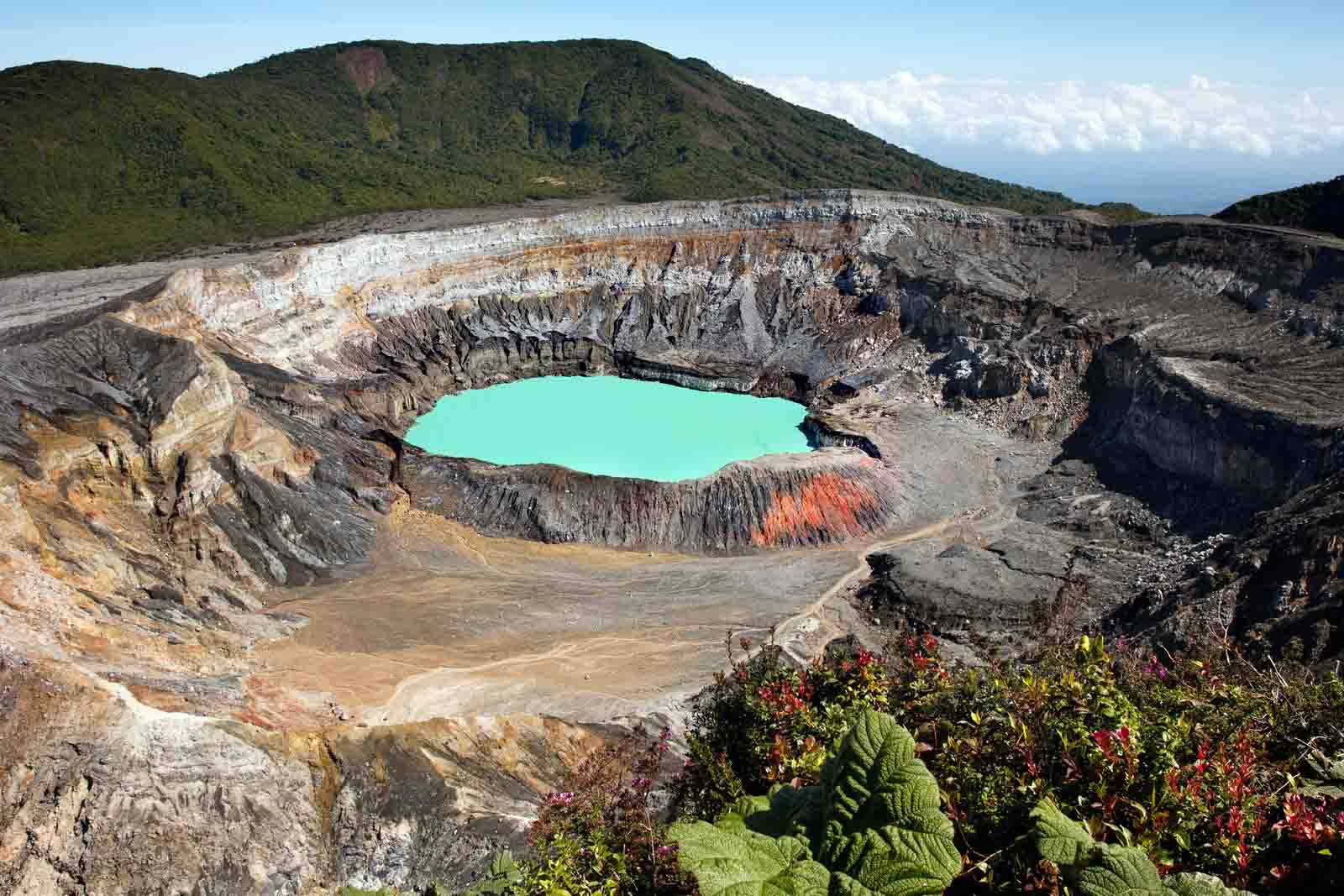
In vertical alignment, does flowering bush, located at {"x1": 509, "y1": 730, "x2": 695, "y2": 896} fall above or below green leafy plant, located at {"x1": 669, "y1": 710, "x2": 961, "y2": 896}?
below

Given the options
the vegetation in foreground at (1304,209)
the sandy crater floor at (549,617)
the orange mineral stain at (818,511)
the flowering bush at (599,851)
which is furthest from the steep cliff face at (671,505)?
the vegetation in foreground at (1304,209)

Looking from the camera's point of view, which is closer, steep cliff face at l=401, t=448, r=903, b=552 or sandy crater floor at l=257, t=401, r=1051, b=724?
sandy crater floor at l=257, t=401, r=1051, b=724

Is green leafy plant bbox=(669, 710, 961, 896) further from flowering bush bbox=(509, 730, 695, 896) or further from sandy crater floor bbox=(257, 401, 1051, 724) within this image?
sandy crater floor bbox=(257, 401, 1051, 724)

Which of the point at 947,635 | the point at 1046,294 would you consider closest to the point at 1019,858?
the point at 947,635

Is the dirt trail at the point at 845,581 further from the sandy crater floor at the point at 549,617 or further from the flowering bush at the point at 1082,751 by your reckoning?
the flowering bush at the point at 1082,751

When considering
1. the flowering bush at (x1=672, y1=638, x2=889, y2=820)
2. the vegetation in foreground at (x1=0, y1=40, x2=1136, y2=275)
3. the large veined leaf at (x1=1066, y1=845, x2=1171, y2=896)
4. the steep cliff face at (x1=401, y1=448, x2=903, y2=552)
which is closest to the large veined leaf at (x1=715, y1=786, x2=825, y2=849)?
the flowering bush at (x1=672, y1=638, x2=889, y2=820)

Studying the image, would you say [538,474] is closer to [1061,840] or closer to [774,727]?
[774,727]
